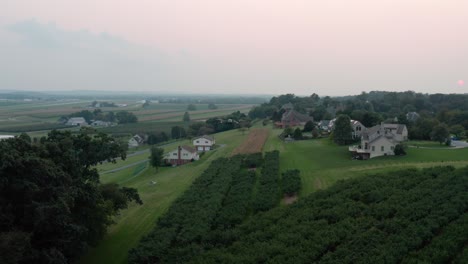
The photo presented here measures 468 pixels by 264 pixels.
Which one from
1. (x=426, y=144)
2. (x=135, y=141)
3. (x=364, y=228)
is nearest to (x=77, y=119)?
(x=135, y=141)

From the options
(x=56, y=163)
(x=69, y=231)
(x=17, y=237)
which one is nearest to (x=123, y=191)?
(x=56, y=163)

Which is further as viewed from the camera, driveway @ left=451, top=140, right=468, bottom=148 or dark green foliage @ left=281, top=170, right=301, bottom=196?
driveway @ left=451, top=140, right=468, bottom=148

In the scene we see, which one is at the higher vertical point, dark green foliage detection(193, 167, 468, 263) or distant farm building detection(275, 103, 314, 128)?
distant farm building detection(275, 103, 314, 128)

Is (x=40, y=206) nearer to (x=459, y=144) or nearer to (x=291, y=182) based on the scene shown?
(x=291, y=182)

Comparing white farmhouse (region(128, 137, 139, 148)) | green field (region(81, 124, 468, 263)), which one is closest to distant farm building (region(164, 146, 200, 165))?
green field (region(81, 124, 468, 263))

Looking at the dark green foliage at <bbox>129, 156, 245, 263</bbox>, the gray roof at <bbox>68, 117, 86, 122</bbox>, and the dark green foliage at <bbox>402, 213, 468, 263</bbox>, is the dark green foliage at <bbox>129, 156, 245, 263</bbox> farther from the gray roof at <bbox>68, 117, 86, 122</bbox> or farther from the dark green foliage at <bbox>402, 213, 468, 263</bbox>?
the gray roof at <bbox>68, 117, 86, 122</bbox>

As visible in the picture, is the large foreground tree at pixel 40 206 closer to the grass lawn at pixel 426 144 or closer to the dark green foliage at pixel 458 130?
the grass lawn at pixel 426 144

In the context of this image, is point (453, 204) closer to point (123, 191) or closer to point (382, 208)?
point (382, 208)
